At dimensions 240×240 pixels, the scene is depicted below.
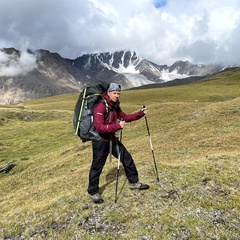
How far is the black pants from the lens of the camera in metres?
12.6

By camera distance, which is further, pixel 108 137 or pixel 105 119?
pixel 108 137

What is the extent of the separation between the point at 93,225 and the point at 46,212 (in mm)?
3079

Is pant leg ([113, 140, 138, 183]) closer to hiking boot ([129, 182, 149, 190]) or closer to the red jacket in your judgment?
hiking boot ([129, 182, 149, 190])

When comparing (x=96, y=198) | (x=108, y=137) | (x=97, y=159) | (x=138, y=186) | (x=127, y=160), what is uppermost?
(x=108, y=137)

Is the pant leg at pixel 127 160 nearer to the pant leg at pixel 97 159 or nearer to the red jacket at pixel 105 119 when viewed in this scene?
the pant leg at pixel 97 159

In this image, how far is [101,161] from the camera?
12719 millimetres

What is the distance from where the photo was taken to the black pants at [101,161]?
494 inches

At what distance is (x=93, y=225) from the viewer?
11.5 metres

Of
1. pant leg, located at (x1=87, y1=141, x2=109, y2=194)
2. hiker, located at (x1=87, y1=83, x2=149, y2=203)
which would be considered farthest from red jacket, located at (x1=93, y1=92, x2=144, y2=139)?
pant leg, located at (x1=87, y1=141, x2=109, y2=194)

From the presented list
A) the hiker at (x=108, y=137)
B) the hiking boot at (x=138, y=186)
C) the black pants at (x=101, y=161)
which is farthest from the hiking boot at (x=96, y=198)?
the hiking boot at (x=138, y=186)

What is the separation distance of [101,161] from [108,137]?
1167 mm

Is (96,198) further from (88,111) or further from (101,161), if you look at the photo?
(88,111)

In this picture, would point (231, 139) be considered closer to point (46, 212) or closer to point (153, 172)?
point (153, 172)

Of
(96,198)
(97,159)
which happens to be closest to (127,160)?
(97,159)
